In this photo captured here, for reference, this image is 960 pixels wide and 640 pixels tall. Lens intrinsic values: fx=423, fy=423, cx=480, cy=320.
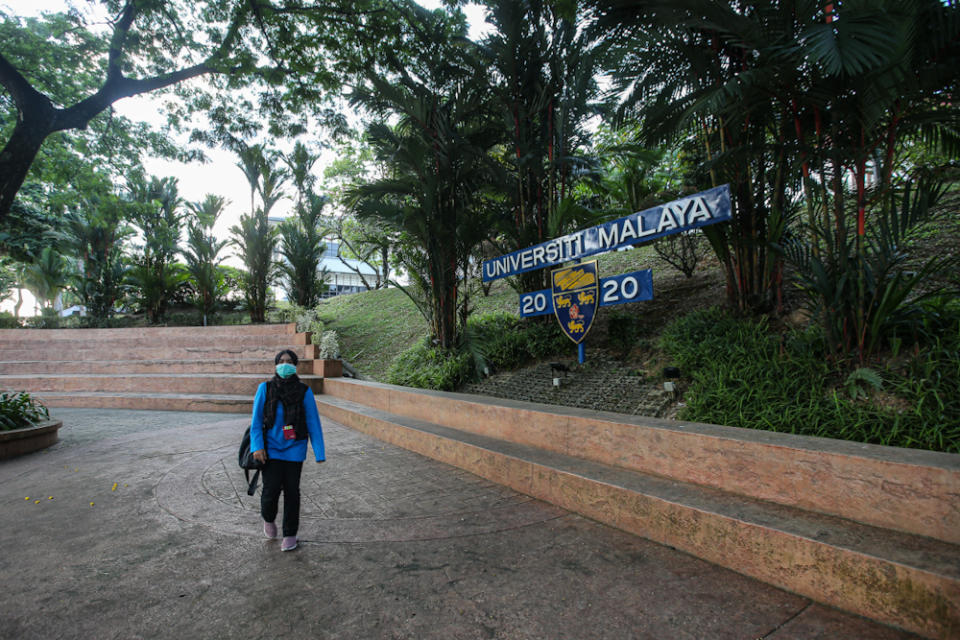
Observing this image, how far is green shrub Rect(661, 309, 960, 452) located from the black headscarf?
300 cm

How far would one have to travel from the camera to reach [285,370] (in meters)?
2.79

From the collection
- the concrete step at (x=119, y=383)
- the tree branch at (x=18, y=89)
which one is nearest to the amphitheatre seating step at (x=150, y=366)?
the concrete step at (x=119, y=383)

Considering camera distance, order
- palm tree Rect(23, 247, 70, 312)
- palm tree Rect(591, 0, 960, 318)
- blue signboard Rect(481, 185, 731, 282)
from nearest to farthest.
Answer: palm tree Rect(591, 0, 960, 318)
blue signboard Rect(481, 185, 731, 282)
palm tree Rect(23, 247, 70, 312)

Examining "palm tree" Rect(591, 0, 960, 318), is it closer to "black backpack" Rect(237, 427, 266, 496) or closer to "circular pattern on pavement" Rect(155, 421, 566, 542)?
"circular pattern on pavement" Rect(155, 421, 566, 542)

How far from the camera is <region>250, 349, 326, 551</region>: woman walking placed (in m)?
2.67

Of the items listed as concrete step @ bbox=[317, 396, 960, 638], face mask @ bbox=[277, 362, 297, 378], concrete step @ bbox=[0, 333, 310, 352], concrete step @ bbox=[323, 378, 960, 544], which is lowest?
concrete step @ bbox=[317, 396, 960, 638]

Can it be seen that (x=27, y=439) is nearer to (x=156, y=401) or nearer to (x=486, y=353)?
(x=156, y=401)

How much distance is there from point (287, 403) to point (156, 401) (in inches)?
301

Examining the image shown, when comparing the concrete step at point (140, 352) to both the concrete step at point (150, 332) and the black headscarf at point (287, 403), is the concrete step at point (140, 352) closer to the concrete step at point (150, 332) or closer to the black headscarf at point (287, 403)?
the concrete step at point (150, 332)

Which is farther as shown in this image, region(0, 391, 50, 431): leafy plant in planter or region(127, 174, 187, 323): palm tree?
region(127, 174, 187, 323): palm tree

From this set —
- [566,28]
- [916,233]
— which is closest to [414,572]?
[916,233]

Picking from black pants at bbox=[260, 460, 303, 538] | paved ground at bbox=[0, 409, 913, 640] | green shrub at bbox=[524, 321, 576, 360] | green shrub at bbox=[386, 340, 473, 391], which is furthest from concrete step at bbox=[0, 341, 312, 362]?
black pants at bbox=[260, 460, 303, 538]

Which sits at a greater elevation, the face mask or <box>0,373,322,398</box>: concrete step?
the face mask

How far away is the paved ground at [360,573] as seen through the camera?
177cm
